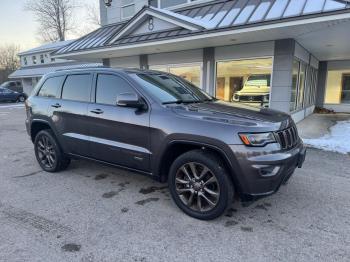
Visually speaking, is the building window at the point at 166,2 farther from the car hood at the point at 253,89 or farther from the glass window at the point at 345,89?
the glass window at the point at 345,89

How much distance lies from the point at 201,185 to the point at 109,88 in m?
2.01

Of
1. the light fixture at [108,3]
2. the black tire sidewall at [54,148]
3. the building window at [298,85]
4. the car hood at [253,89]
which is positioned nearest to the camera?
the black tire sidewall at [54,148]

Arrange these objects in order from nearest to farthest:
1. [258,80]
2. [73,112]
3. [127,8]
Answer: [73,112], [258,80], [127,8]

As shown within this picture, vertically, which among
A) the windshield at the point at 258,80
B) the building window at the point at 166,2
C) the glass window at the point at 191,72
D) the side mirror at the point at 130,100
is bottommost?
the side mirror at the point at 130,100

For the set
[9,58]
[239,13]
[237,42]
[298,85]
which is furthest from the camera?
[9,58]

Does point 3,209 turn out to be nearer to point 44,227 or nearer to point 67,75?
point 44,227

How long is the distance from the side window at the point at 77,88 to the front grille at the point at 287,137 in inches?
113

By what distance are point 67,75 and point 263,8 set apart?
19.2 ft

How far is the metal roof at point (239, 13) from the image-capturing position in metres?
6.23

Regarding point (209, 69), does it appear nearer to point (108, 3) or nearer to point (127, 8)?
point (127, 8)

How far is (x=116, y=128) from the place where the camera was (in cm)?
370

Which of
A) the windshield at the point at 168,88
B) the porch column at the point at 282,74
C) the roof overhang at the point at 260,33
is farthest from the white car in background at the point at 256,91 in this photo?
the windshield at the point at 168,88

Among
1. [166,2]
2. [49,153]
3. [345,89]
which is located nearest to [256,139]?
[49,153]

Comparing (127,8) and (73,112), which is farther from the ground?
(127,8)
